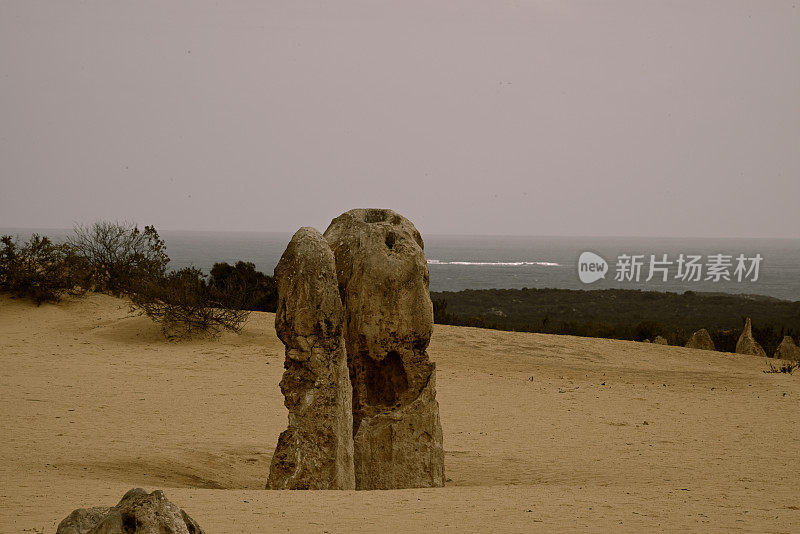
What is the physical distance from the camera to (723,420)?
1420 cm

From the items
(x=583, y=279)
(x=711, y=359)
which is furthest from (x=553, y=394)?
(x=583, y=279)

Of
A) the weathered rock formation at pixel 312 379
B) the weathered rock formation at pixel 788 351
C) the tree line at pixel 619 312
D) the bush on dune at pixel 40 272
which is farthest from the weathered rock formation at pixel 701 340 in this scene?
the bush on dune at pixel 40 272

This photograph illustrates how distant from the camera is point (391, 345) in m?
8.76

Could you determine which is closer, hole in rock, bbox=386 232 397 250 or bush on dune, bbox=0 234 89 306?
hole in rock, bbox=386 232 397 250

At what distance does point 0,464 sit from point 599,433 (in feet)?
28.7

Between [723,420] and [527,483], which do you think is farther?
[723,420]

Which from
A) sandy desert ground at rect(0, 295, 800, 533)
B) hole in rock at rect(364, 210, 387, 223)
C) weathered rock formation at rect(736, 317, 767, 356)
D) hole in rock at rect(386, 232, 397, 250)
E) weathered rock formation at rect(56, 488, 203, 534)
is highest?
hole in rock at rect(364, 210, 387, 223)

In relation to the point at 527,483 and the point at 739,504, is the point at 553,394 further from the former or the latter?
the point at 739,504

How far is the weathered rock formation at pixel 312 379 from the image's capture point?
7.90m

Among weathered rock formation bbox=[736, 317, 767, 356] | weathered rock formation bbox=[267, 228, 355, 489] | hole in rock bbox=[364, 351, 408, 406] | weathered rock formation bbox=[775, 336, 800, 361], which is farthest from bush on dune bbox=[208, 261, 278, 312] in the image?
weathered rock formation bbox=[267, 228, 355, 489]

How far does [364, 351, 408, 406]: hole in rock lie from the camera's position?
29.9ft

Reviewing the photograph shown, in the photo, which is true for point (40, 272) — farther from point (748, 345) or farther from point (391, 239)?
point (748, 345)

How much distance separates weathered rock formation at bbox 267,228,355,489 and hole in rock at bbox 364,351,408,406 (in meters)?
1.12

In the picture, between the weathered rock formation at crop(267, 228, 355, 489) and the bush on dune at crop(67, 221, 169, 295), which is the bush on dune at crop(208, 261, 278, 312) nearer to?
the bush on dune at crop(67, 221, 169, 295)
